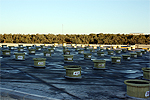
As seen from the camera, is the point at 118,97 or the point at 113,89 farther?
the point at 113,89

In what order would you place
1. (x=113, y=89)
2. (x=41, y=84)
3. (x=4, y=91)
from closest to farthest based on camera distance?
(x=4, y=91) → (x=113, y=89) → (x=41, y=84)

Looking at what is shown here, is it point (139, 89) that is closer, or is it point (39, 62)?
point (139, 89)

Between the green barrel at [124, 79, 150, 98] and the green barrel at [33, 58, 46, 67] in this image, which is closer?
the green barrel at [124, 79, 150, 98]

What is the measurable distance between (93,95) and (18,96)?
13.8ft

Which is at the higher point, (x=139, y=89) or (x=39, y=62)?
(x=39, y=62)

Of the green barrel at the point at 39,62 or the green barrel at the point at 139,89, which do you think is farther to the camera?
the green barrel at the point at 39,62

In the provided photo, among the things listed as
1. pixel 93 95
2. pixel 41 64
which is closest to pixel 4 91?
pixel 93 95

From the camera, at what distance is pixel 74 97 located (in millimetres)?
11750

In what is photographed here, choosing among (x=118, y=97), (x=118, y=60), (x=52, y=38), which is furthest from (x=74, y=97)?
(x=52, y=38)

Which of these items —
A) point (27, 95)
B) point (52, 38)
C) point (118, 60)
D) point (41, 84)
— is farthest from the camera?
point (52, 38)

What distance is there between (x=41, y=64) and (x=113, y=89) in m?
11.6

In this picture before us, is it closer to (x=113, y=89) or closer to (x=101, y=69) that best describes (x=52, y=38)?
(x=101, y=69)

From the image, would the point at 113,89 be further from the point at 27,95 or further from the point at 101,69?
the point at 101,69

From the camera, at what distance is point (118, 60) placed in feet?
91.5
